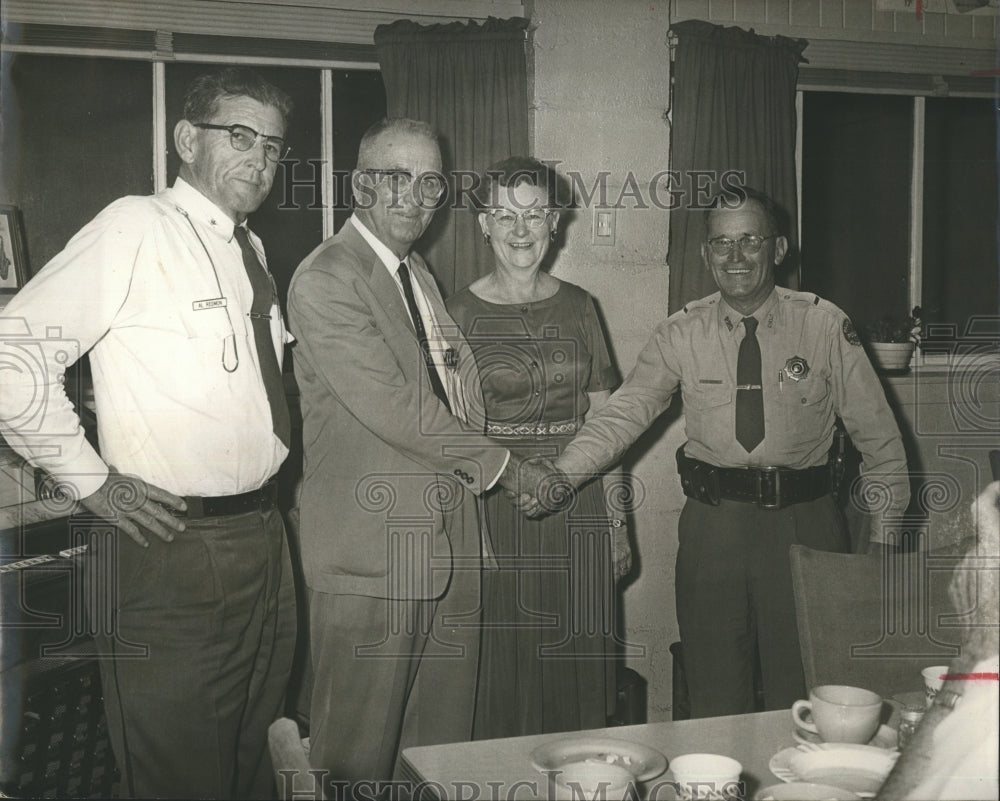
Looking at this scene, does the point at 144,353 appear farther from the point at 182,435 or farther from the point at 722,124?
the point at 722,124

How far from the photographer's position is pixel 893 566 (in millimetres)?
1827

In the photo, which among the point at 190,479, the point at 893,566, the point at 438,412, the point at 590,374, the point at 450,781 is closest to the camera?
the point at 450,781

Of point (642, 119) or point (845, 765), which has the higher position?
point (642, 119)

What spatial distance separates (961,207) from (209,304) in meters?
1.96

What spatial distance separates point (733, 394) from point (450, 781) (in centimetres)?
153

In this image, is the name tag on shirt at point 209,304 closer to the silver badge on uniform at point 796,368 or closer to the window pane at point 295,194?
the window pane at point 295,194

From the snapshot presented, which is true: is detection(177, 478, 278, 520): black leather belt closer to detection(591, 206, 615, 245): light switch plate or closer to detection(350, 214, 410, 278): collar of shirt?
detection(350, 214, 410, 278): collar of shirt

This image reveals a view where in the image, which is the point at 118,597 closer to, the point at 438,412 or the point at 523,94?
the point at 438,412

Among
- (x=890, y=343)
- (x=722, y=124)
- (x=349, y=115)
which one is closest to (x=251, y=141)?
(x=349, y=115)

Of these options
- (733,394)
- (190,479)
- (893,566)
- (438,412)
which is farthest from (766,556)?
(190,479)

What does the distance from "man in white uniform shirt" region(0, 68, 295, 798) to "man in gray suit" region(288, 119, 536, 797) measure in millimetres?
105

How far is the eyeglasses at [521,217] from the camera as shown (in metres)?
2.26

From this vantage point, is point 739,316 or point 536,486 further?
point 739,316

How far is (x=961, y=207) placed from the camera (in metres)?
2.53
